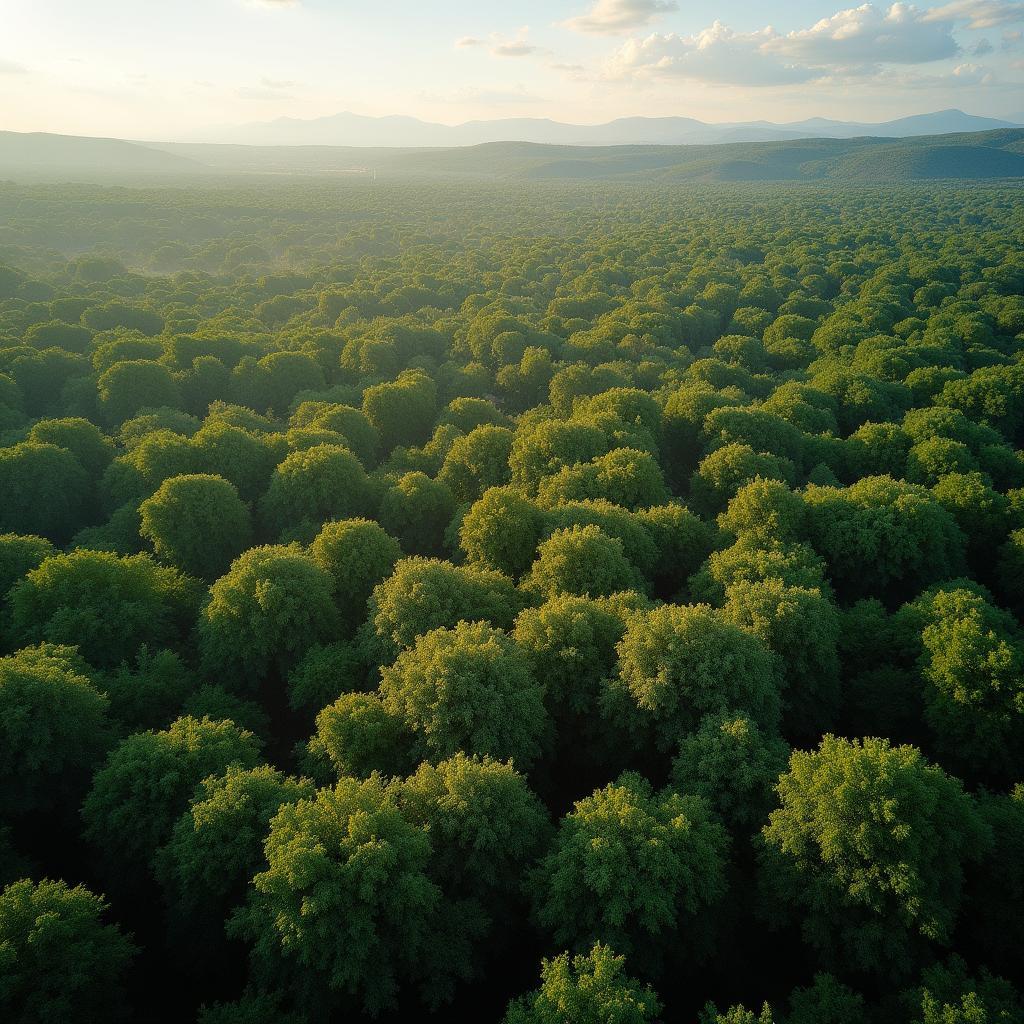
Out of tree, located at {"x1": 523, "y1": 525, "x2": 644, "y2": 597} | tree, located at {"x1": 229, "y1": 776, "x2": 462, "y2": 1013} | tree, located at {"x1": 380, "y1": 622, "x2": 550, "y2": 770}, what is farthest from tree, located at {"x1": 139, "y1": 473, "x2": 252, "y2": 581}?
tree, located at {"x1": 229, "y1": 776, "x2": 462, "y2": 1013}

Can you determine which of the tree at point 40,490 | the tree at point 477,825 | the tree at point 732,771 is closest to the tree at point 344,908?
the tree at point 477,825

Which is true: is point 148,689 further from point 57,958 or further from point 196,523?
point 196,523

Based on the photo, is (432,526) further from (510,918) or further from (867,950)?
(867,950)

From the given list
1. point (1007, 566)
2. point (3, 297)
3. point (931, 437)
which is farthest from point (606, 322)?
point (3, 297)

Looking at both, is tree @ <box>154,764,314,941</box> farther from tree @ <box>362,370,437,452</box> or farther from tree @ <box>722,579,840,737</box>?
tree @ <box>362,370,437,452</box>

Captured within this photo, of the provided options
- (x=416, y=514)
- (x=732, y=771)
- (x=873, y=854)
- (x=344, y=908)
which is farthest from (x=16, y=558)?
(x=873, y=854)

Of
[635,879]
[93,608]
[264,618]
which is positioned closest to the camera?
[635,879]

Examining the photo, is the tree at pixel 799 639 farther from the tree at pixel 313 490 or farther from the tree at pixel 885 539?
the tree at pixel 313 490
